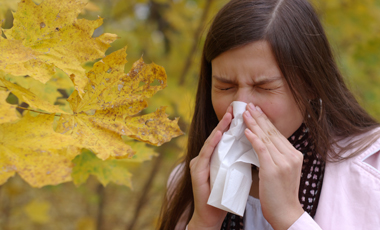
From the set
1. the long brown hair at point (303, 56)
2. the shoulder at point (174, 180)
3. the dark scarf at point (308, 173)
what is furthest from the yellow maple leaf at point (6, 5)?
the dark scarf at point (308, 173)

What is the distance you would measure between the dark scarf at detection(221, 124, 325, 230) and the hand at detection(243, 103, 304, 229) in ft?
0.84

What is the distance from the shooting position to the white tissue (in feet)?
3.69

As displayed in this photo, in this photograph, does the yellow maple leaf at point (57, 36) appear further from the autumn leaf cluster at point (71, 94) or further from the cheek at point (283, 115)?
the cheek at point (283, 115)

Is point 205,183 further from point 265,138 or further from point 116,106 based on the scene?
point 116,106

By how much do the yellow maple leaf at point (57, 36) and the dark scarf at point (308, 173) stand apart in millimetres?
926

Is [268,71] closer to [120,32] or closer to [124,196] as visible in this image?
[120,32]

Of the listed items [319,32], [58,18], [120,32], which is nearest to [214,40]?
[319,32]

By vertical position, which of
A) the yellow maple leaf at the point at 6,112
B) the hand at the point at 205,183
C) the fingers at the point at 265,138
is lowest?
the hand at the point at 205,183

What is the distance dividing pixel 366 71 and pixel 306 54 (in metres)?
2.93

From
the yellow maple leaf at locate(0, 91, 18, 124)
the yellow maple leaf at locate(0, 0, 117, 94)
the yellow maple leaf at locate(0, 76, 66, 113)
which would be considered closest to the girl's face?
the yellow maple leaf at locate(0, 0, 117, 94)

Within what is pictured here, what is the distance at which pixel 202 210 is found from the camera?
1.26m

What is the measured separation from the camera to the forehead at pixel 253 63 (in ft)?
3.81

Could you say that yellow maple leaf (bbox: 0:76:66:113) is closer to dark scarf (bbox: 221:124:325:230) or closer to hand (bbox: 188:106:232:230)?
hand (bbox: 188:106:232:230)

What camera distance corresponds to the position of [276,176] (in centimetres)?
107
